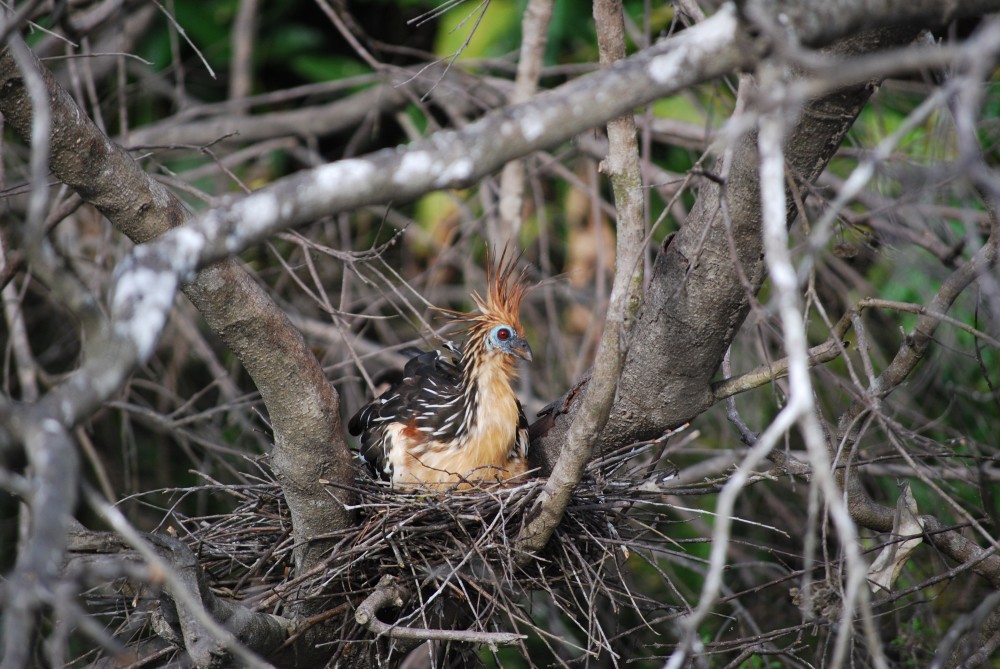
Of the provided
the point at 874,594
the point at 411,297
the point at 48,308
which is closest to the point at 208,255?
the point at 874,594

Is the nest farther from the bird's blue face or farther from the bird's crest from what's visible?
the bird's crest

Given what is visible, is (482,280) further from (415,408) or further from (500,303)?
(415,408)

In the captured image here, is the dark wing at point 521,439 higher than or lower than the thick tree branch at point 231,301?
lower

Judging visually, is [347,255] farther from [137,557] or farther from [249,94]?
[249,94]

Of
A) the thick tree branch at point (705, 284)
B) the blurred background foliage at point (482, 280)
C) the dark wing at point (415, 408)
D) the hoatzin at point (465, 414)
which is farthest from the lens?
the blurred background foliage at point (482, 280)

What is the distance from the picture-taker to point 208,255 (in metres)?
2.04

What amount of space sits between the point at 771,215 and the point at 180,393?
21.3ft

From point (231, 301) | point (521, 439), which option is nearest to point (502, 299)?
point (521, 439)

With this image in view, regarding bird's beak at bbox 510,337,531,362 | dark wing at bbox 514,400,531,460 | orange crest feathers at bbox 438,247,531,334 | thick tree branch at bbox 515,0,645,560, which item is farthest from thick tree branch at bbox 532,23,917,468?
orange crest feathers at bbox 438,247,531,334

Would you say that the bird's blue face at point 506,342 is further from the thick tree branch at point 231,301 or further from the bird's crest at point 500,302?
the thick tree branch at point 231,301

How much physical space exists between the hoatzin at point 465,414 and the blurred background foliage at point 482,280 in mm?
347

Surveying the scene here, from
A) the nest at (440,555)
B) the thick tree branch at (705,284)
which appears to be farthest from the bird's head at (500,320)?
the thick tree branch at (705,284)

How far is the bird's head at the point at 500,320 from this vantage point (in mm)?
4582

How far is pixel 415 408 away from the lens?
14.9 feet
